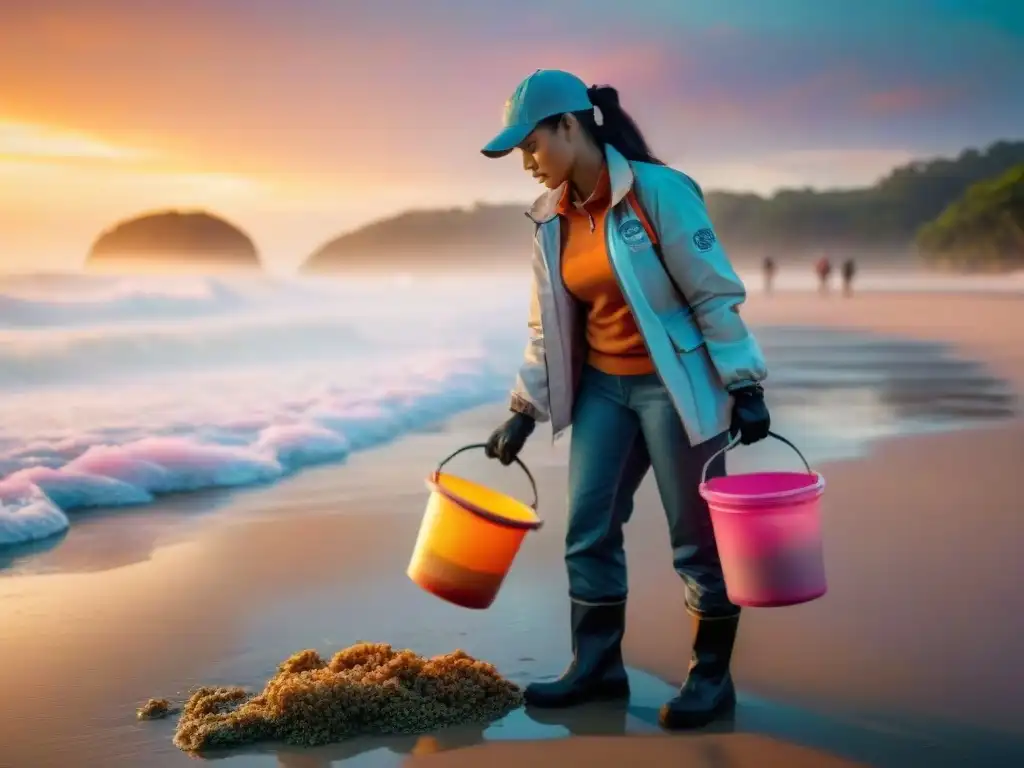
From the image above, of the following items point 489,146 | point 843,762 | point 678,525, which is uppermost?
point 489,146

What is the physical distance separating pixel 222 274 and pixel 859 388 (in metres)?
15.9

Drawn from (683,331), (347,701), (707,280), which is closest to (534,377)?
(683,331)

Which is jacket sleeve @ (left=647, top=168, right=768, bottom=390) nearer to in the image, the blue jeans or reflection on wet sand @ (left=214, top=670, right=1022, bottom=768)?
the blue jeans

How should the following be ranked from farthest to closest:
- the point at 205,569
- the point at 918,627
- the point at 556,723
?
the point at 205,569
the point at 918,627
the point at 556,723

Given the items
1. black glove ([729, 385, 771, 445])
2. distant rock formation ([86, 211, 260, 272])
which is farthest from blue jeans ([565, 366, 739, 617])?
distant rock formation ([86, 211, 260, 272])

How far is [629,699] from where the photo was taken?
11.3 ft

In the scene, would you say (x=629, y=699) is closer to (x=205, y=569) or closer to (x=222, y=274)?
(x=205, y=569)

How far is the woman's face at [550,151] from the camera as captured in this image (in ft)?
10.6

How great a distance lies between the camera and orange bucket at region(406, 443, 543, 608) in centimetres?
330

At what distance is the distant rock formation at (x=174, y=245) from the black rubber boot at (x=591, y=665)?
18.2m

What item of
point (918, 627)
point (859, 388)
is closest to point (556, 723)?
point (918, 627)

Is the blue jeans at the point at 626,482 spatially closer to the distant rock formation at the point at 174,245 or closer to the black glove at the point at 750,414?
the black glove at the point at 750,414

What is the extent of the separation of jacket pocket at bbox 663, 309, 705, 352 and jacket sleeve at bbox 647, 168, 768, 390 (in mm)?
35

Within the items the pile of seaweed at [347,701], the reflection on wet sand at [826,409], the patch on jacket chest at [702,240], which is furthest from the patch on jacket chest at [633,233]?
the reflection on wet sand at [826,409]
